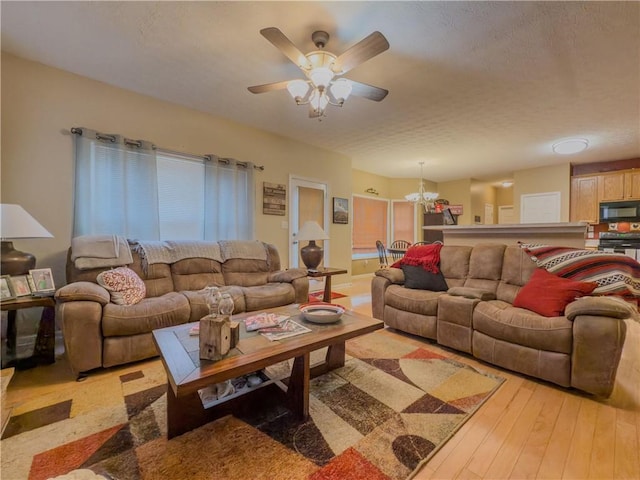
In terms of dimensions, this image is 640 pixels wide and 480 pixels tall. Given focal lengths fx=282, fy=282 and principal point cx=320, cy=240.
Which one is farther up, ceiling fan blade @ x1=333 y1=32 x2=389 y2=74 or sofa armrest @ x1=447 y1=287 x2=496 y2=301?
ceiling fan blade @ x1=333 y1=32 x2=389 y2=74

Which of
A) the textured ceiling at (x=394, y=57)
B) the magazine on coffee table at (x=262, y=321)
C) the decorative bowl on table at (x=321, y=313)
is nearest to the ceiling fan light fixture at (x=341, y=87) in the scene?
the textured ceiling at (x=394, y=57)

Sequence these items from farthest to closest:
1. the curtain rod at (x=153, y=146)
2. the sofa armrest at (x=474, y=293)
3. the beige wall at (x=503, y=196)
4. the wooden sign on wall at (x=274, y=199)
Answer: the beige wall at (x=503, y=196)
the wooden sign on wall at (x=274, y=199)
the curtain rod at (x=153, y=146)
the sofa armrest at (x=474, y=293)

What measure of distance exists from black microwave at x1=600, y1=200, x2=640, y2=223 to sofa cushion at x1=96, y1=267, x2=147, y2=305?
Result: 751 centimetres

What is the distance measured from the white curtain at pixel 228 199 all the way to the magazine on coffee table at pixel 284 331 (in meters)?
2.37

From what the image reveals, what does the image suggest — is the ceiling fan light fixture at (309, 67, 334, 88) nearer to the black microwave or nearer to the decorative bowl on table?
the decorative bowl on table

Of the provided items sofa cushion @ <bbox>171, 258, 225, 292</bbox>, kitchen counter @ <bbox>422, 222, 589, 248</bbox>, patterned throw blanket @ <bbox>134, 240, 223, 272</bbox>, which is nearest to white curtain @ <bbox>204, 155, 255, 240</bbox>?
patterned throw blanket @ <bbox>134, 240, 223, 272</bbox>

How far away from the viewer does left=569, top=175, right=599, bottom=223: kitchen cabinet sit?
217 inches

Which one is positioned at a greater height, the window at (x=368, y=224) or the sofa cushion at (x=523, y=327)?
the window at (x=368, y=224)

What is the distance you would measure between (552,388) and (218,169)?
156 inches

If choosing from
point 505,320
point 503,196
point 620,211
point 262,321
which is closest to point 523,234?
point 505,320

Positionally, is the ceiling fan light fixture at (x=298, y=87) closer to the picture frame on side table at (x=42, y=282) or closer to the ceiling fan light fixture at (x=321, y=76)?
the ceiling fan light fixture at (x=321, y=76)

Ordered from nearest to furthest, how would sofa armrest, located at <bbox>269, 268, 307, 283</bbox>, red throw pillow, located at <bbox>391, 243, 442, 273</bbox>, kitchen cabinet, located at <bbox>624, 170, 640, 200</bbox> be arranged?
1. red throw pillow, located at <bbox>391, 243, 442, 273</bbox>
2. sofa armrest, located at <bbox>269, 268, 307, 283</bbox>
3. kitchen cabinet, located at <bbox>624, 170, 640, 200</bbox>

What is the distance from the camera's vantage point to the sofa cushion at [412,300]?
8.74ft

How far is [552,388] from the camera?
1.95 m
